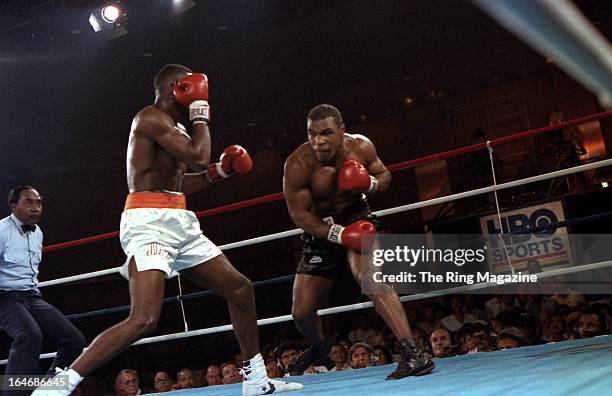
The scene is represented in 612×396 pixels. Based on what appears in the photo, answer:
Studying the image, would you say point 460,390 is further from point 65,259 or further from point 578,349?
point 65,259

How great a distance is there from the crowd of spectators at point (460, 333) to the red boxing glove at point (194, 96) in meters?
1.41

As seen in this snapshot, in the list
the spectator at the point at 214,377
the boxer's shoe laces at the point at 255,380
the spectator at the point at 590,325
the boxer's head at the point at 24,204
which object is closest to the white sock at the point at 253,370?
the boxer's shoe laces at the point at 255,380

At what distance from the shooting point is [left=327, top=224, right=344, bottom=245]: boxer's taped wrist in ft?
8.50

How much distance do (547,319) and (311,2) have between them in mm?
5218

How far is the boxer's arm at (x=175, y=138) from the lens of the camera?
216 centimetres

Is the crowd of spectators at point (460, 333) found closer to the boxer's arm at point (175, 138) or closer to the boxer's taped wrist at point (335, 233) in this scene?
the boxer's taped wrist at point (335, 233)

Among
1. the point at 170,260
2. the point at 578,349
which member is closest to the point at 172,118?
the point at 170,260

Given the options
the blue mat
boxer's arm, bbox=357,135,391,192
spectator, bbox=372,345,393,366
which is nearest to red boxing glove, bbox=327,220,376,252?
boxer's arm, bbox=357,135,391,192

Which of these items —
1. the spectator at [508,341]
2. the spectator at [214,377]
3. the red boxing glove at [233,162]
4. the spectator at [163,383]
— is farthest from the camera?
the spectator at [163,383]

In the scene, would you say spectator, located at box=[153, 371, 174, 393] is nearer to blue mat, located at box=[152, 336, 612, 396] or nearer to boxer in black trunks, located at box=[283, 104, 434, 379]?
blue mat, located at box=[152, 336, 612, 396]

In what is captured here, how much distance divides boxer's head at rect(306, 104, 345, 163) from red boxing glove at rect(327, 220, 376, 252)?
0.30 m

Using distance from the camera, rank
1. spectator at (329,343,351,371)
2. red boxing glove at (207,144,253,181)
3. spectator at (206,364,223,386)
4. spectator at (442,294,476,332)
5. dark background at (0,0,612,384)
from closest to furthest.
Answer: red boxing glove at (207,144,253,181), spectator at (329,343,351,371), spectator at (206,364,223,386), spectator at (442,294,476,332), dark background at (0,0,612,384)

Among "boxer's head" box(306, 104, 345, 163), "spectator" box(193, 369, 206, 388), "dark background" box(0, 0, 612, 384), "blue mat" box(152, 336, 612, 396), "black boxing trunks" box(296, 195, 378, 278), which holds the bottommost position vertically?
"spectator" box(193, 369, 206, 388)

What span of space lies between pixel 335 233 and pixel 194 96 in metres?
0.76
